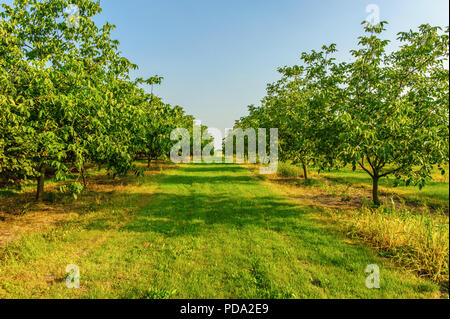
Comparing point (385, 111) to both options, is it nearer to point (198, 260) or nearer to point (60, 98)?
point (198, 260)

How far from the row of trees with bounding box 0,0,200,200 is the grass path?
2.06 metres

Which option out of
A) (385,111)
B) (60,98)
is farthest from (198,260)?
(385,111)

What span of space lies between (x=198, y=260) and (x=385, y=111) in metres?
8.25

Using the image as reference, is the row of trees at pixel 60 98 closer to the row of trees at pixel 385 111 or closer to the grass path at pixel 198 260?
the grass path at pixel 198 260

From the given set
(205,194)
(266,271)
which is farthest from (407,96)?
(205,194)

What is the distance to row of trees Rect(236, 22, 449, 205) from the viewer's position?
7.19 m

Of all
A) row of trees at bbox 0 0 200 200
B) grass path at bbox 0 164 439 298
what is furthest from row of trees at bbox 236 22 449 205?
row of trees at bbox 0 0 200 200

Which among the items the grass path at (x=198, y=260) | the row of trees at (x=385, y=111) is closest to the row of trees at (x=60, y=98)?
the grass path at (x=198, y=260)

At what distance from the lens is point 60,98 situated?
6336 mm

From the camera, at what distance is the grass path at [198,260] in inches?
182

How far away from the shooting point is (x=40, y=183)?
441 inches

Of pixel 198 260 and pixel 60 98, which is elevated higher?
pixel 60 98
